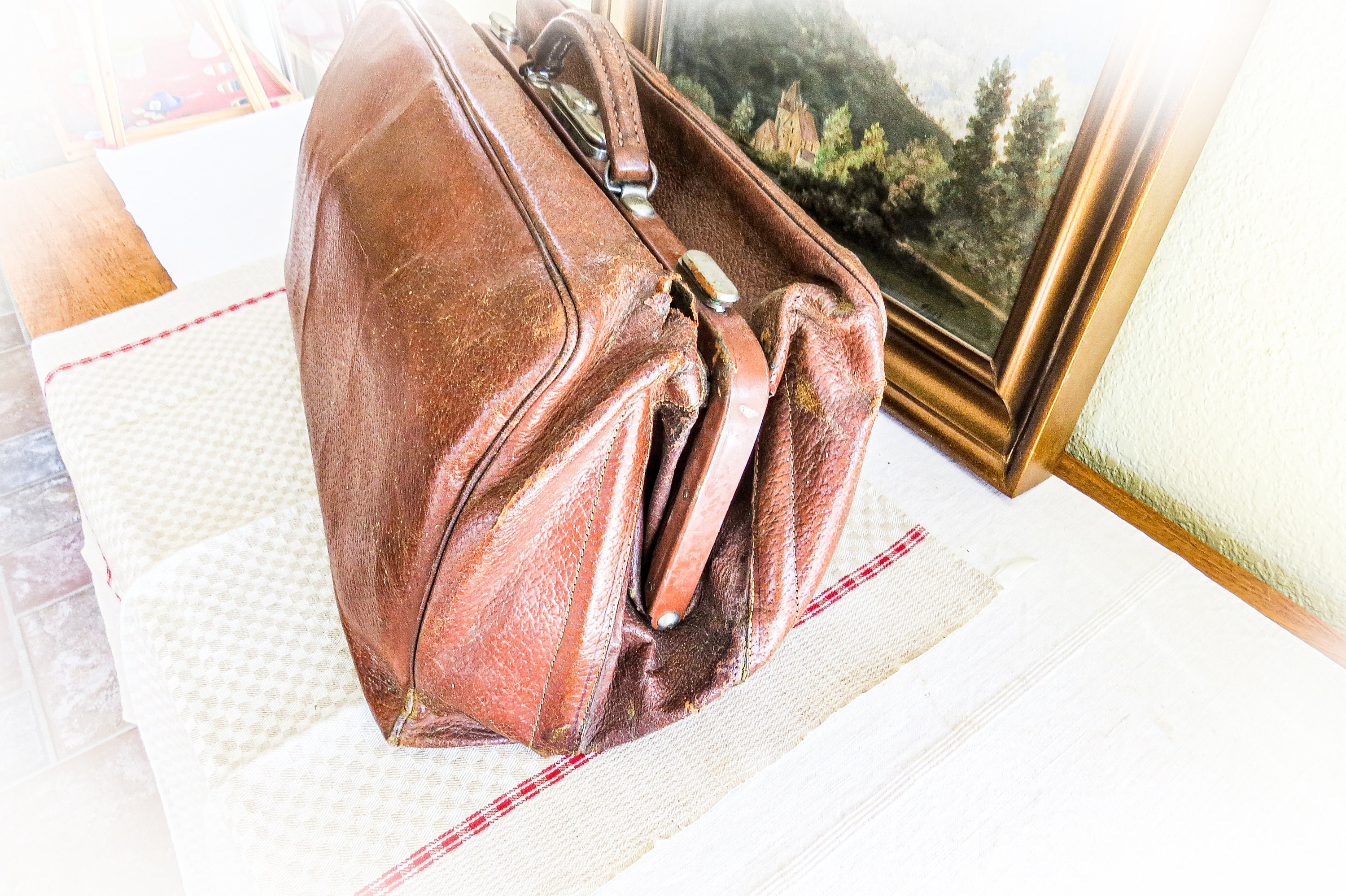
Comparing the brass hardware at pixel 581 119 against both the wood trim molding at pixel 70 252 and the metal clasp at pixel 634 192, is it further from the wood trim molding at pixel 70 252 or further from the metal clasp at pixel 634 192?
the wood trim molding at pixel 70 252

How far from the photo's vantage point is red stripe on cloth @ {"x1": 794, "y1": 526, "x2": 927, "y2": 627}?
52 centimetres

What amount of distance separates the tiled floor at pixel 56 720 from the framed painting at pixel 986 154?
30.9 inches

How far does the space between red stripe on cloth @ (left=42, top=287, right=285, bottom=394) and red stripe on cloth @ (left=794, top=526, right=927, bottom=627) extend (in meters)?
0.53

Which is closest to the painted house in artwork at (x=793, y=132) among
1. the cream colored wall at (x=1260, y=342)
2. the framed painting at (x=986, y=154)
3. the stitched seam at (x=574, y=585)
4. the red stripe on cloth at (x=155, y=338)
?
the framed painting at (x=986, y=154)

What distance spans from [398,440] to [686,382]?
0.49 feet

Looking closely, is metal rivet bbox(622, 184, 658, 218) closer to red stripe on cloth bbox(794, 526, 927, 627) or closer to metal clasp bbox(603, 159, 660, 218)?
metal clasp bbox(603, 159, 660, 218)

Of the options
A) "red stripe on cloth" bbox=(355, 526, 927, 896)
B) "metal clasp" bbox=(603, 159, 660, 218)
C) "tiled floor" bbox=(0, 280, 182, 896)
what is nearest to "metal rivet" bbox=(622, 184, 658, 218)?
"metal clasp" bbox=(603, 159, 660, 218)

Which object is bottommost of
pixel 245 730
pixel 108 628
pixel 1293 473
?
pixel 108 628

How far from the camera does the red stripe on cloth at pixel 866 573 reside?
1.69 feet

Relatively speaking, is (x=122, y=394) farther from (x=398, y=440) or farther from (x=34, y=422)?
(x=34, y=422)

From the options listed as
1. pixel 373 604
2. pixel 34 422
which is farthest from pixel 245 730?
pixel 34 422

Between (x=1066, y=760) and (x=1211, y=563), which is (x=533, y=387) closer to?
(x=1066, y=760)

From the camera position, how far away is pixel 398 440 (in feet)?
1.32

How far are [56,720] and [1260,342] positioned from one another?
A: 1.09 metres
